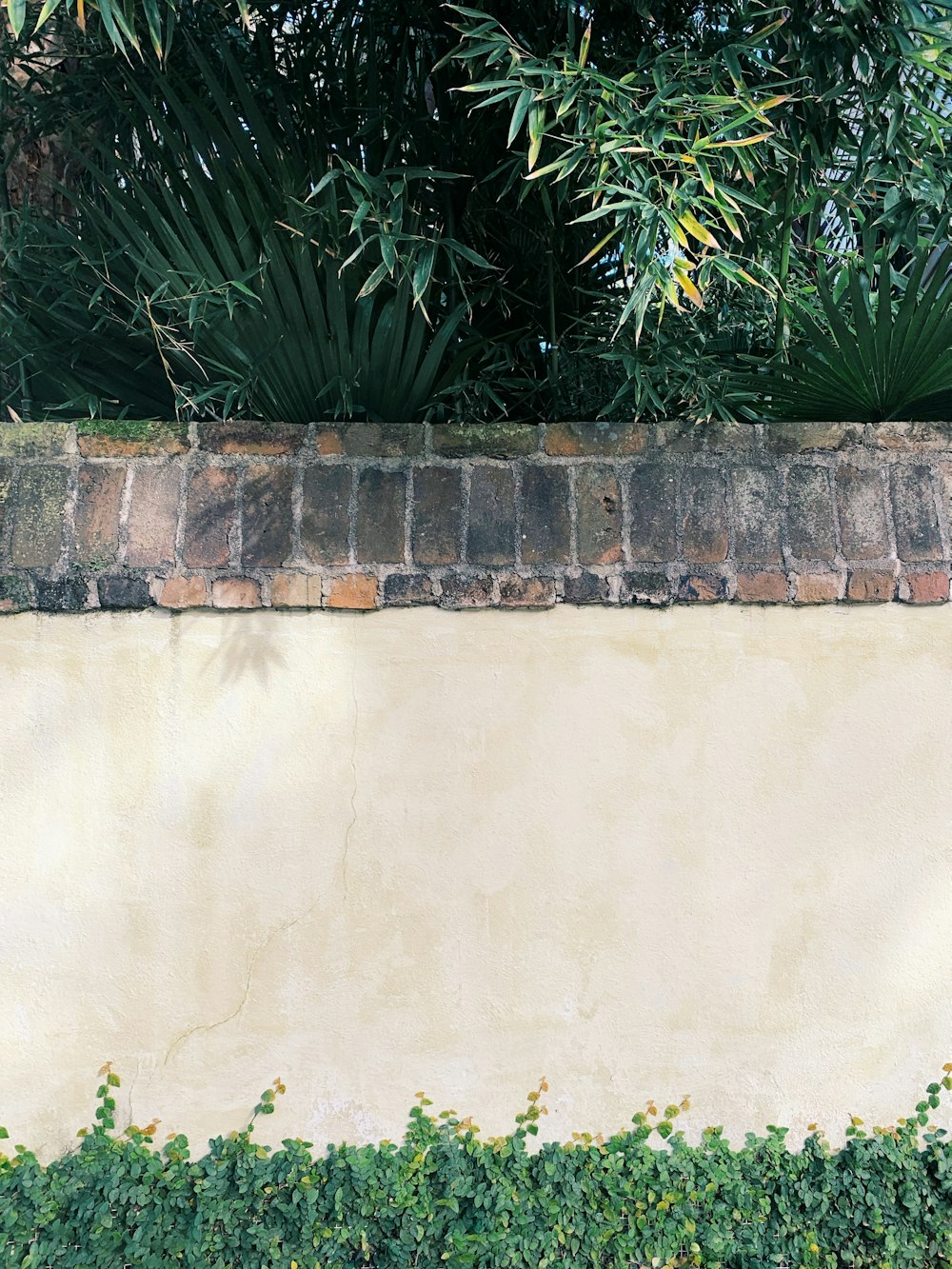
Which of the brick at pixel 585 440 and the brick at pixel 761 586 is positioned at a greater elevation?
the brick at pixel 585 440

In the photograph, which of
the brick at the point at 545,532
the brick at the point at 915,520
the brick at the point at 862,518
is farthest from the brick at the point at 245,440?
the brick at the point at 915,520

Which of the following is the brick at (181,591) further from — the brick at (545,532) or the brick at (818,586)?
the brick at (818,586)

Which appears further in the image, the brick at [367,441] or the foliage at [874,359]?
the brick at [367,441]

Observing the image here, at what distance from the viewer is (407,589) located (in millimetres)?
2199

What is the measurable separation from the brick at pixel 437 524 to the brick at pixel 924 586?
3.17 feet

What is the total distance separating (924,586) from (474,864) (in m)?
1.14

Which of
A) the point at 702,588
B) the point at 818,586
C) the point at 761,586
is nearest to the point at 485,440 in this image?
the point at 702,588

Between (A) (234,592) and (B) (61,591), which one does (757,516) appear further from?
(B) (61,591)

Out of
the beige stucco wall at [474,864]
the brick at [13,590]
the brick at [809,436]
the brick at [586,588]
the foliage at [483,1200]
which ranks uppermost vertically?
the brick at [809,436]

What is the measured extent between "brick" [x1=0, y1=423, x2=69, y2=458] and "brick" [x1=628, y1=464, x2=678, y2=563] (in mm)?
1226

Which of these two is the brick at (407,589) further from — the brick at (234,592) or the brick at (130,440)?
the brick at (130,440)

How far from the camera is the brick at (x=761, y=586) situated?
7.27 feet

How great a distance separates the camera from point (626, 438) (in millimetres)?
2248

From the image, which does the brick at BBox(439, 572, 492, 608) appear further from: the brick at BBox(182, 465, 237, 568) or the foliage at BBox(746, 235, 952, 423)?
the foliage at BBox(746, 235, 952, 423)
